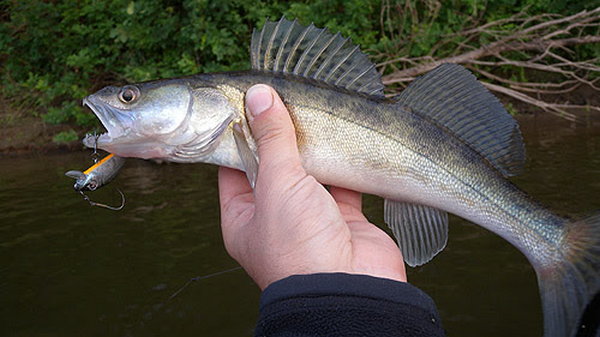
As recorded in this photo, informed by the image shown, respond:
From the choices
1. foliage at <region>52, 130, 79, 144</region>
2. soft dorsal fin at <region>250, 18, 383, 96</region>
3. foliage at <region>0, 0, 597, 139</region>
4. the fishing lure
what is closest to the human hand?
soft dorsal fin at <region>250, 18, 383, 96</region>

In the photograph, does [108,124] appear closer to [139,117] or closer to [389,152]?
[139,117]

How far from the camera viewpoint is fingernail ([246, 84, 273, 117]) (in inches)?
79.5

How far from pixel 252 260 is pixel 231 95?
0.76m

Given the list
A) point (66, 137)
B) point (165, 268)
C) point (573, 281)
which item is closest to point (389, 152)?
point (573, 281)

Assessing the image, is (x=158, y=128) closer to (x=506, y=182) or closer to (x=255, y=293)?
(x=506, y=182)

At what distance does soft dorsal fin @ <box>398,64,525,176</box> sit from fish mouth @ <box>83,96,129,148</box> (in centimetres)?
132

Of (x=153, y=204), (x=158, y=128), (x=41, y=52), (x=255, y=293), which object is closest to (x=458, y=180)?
(x=158, y=128)

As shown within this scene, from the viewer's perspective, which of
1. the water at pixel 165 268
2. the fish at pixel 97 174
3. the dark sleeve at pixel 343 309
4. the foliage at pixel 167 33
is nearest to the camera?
the dark sleeve at pixel 343 309

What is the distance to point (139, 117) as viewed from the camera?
2.19 metres

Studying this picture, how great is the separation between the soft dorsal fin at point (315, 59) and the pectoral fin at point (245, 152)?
321 mm

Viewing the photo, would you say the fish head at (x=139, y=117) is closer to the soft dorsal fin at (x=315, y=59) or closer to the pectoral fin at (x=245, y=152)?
the pectoral fin at (x=245, y=152)

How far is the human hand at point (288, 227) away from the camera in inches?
68.4

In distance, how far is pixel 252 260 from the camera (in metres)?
1.92

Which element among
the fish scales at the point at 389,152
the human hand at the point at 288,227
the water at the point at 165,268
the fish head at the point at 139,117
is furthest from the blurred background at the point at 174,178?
the fish head at the point at 139,117
